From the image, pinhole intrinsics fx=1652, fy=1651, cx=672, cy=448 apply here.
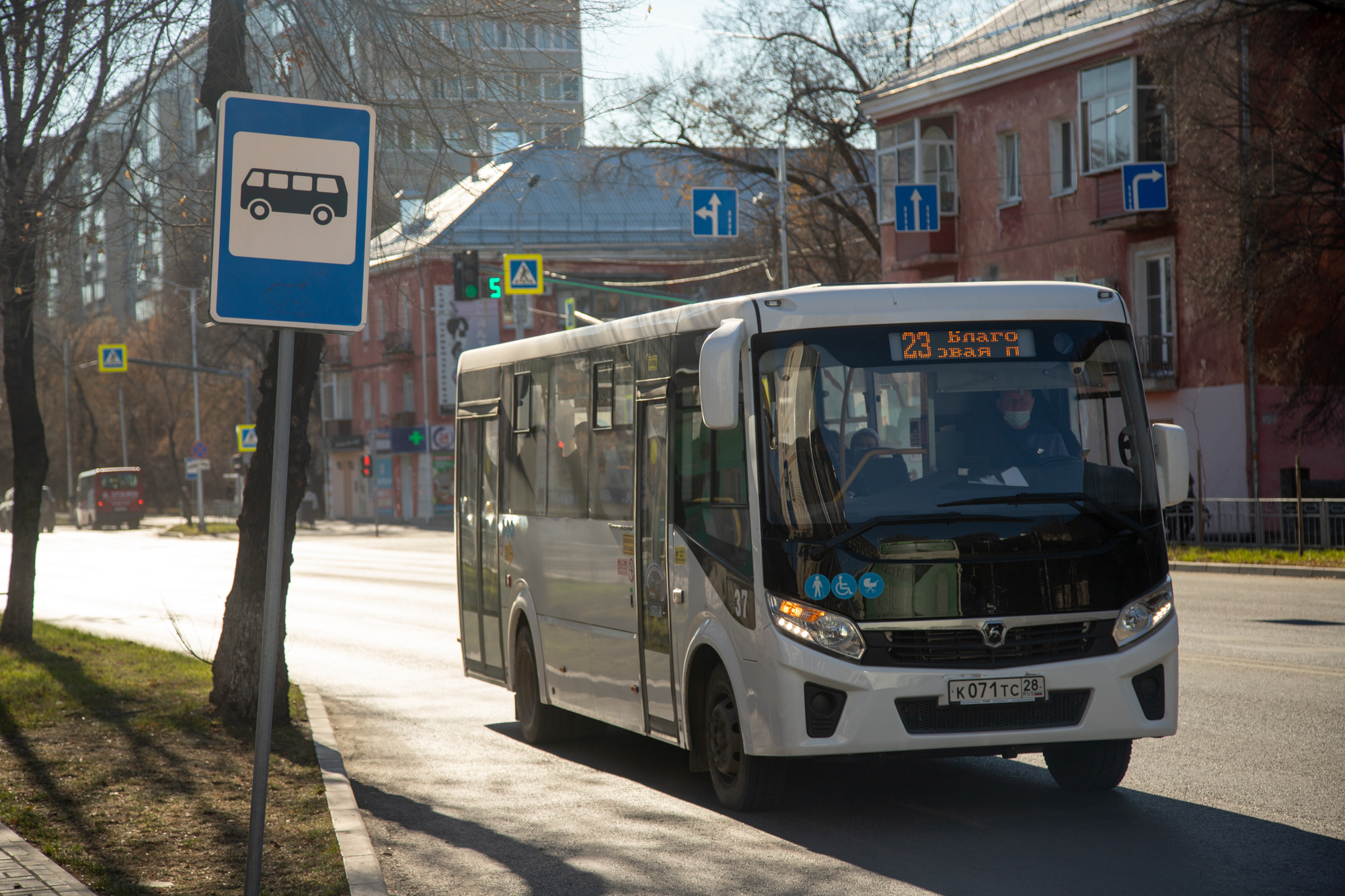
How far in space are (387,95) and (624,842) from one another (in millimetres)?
5423

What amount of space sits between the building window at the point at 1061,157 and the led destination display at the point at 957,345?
30071mm

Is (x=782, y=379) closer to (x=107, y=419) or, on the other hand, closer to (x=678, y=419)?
(x=678, y=419)

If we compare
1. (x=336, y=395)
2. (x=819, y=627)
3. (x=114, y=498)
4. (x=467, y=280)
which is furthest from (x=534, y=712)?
(x=336, y=395)

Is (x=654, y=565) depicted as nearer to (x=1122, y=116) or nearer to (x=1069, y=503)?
(x=1069, y=503)

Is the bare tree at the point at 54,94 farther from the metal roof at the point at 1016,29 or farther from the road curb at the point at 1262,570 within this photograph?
the metal roof at the point at 1016,29

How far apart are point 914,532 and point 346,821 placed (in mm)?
3046

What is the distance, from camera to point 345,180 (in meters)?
5.95

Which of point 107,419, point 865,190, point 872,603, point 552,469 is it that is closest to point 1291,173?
point 865,190

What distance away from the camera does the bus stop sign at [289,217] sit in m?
5.78

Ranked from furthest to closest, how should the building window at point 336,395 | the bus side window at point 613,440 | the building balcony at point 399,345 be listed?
the building window at point 336,395
the building balcony at point 399,345
the bus side window at point 613,440

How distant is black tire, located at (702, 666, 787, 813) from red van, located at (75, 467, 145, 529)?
232 ft

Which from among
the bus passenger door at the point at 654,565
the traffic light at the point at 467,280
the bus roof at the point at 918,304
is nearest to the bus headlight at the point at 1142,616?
the bus roof at the point at 918,304

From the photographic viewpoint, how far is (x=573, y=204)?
2579 inches

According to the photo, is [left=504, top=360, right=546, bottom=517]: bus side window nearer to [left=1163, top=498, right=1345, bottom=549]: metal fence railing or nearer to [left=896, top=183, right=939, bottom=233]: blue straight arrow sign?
[left=1163, top=498, right=1345, bottom=549]: metal fence railing
